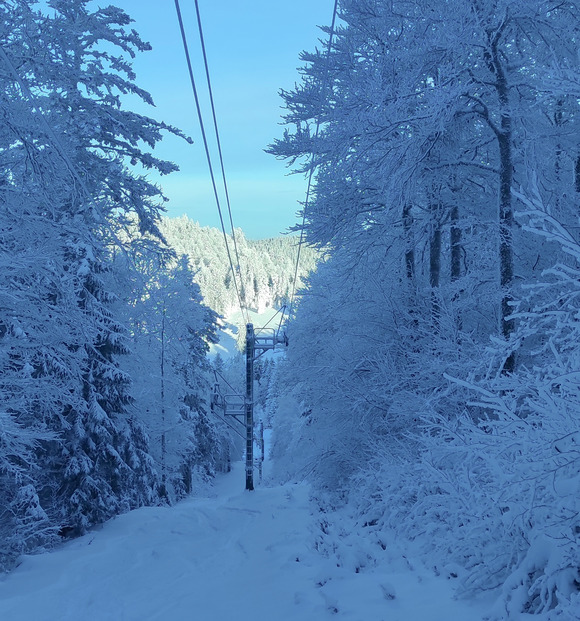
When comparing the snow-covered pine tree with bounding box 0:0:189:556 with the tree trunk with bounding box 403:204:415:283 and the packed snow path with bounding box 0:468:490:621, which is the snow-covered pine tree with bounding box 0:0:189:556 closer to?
the packed snow path with bounding box 0:468:490:621

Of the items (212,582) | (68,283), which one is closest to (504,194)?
(212,582)

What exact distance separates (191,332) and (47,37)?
19.3m

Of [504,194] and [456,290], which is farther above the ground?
[504,194]

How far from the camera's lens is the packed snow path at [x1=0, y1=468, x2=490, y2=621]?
14.4ft

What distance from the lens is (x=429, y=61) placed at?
6750 mm

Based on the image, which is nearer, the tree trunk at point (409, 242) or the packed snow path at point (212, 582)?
the packed snow path at point (212, 582)

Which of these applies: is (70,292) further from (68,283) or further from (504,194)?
(504,194)

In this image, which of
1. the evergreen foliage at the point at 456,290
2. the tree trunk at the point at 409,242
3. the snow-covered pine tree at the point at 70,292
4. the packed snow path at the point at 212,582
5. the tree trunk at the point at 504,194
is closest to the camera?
the evergreen foliage at the point at 456,290

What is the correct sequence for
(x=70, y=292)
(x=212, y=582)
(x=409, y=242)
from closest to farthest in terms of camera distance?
(x=212, y=582)
(x=70, y=292)
(x=409, y=242)

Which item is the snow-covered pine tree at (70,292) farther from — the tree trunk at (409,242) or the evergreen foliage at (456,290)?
the tree trunk at (409,242)

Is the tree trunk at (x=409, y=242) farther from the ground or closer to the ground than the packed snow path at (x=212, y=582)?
farther from the ground

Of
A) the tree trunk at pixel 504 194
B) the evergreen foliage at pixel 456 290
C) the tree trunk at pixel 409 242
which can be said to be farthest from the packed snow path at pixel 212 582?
the tree trunk at pixel 409 242

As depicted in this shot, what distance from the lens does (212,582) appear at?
6453 mm

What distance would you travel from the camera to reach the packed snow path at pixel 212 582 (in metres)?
4.39
